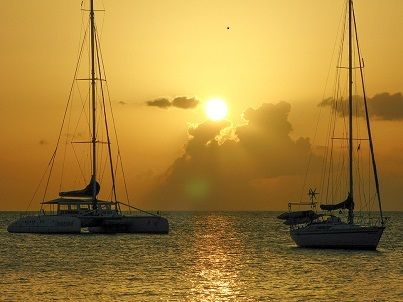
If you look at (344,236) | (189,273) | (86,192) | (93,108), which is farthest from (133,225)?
(189,273)

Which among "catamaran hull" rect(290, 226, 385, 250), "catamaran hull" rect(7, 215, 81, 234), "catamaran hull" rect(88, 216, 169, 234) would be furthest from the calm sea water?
"catamaran hull" rect(88, 216, 169, 234)

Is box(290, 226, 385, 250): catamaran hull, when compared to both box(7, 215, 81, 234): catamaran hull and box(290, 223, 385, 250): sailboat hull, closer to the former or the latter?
box(290, 223, 385, 250): sailboat hull

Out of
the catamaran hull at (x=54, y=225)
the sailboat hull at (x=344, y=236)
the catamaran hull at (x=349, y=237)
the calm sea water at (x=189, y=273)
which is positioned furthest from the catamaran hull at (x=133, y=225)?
the catamaran hull at (x=349, y=237)

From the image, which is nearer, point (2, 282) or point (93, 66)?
point (2, 282)

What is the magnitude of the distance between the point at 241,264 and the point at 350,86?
64.3 feet

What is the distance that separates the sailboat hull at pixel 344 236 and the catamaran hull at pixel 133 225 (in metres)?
32.4

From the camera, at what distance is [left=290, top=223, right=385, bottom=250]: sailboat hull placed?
76625mm

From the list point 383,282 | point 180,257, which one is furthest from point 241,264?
point 383,282

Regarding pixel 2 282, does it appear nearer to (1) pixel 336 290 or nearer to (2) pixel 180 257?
(1) pixel 336 290

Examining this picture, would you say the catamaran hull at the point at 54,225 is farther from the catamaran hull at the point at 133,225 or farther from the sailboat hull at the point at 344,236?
the sailboat hull at the point at 344,236

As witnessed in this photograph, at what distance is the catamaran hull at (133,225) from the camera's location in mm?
105438

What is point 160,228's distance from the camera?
111 m

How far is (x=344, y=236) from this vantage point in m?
76.8

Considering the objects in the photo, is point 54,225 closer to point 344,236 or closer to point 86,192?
point 86,192
